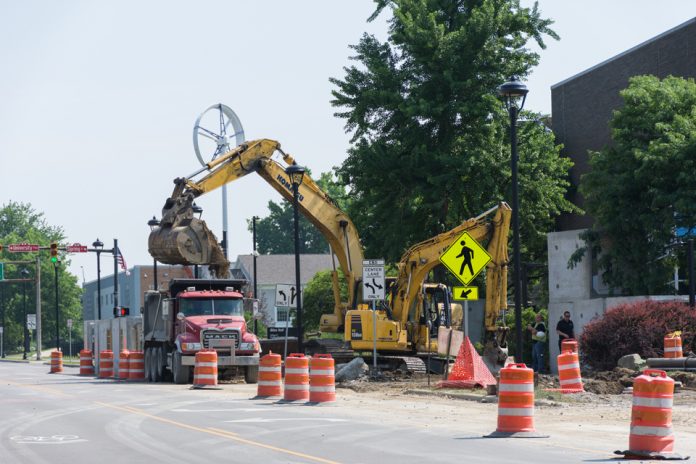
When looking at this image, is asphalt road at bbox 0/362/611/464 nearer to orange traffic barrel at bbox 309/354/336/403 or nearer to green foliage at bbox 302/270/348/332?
orange traffic barrel at bbox 309/354/336/403

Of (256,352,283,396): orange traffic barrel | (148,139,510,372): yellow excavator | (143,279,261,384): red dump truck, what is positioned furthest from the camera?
(143,279,261,384): red dump truck

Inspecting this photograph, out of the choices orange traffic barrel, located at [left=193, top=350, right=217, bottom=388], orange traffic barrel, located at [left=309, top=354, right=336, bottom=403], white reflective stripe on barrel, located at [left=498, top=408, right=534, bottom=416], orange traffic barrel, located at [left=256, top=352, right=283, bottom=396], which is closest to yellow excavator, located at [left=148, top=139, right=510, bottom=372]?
orange traffic barrel, located at [left=193, top=350, right=217, bottom=388]

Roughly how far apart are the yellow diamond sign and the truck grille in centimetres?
1142

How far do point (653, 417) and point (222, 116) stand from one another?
46706 mm

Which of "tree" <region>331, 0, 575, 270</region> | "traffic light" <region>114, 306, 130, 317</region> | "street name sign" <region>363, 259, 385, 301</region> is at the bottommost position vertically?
"traffic light" <region>114, 306, 130, 317</region>

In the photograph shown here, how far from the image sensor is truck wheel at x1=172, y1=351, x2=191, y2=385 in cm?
3738

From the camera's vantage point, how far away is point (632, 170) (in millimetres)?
38719

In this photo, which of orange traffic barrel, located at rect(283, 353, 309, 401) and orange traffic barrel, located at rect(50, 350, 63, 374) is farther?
orange traffic barrel, located at rect(50, 350, 63, 374)

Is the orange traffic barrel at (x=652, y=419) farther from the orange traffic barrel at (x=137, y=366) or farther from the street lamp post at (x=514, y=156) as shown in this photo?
the orange traffic barrel at (x=137, y=366)

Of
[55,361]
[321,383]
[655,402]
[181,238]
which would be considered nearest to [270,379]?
[321,383]

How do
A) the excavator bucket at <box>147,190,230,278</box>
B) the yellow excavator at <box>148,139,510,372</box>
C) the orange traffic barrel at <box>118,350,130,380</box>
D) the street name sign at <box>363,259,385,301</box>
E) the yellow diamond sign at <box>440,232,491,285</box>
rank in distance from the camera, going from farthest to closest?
the orange traffic barrel at <box>118,350,130,380</box> < the excavator bucket at <box>147,190,230,278</box> < the yellow excavator at <box>148,139,510,372</box> < the street name sign at <box>363,259,385,301</box> < the yellow diamond sign at <box>440,232,491,285</box>

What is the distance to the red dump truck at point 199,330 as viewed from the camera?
37281 mm

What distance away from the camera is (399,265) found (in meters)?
38.8

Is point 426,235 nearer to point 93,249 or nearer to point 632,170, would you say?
point 632,170
